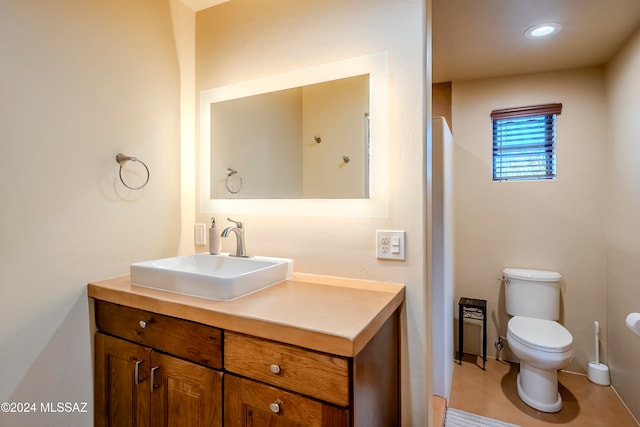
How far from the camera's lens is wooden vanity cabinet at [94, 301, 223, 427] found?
1066 millimetres

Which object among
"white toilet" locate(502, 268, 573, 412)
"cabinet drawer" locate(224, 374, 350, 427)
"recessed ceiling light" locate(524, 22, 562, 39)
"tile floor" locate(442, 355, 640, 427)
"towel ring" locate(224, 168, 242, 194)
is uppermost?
"recessed ceiling light" locate(524, 22, 562, 39)

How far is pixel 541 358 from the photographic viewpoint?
190 cm

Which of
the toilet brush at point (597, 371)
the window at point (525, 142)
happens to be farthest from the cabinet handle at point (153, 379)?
the toilet brush at point (597, 371)

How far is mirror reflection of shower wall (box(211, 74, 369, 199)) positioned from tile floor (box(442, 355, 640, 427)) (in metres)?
1.50

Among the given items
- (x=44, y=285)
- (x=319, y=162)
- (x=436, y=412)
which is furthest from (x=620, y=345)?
(x=44, y=285)

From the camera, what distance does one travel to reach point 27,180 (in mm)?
1201

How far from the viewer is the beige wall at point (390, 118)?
1.31 meters

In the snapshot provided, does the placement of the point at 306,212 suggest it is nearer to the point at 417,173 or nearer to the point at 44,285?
the point at 417,173

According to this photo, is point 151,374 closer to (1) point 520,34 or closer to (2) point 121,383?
(2) point 121,383

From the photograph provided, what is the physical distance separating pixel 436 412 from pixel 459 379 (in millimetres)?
615

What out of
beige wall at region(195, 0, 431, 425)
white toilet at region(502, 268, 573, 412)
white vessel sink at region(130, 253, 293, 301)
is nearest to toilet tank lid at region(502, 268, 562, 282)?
white toilet at region(502, 268, 573, 412)

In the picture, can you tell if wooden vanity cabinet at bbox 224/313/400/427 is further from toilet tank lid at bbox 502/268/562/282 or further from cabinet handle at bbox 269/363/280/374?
toilet tank lid at bbox 502/268/562/282

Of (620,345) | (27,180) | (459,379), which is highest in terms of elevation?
(27,180)

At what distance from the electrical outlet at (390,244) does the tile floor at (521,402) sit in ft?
3.61
